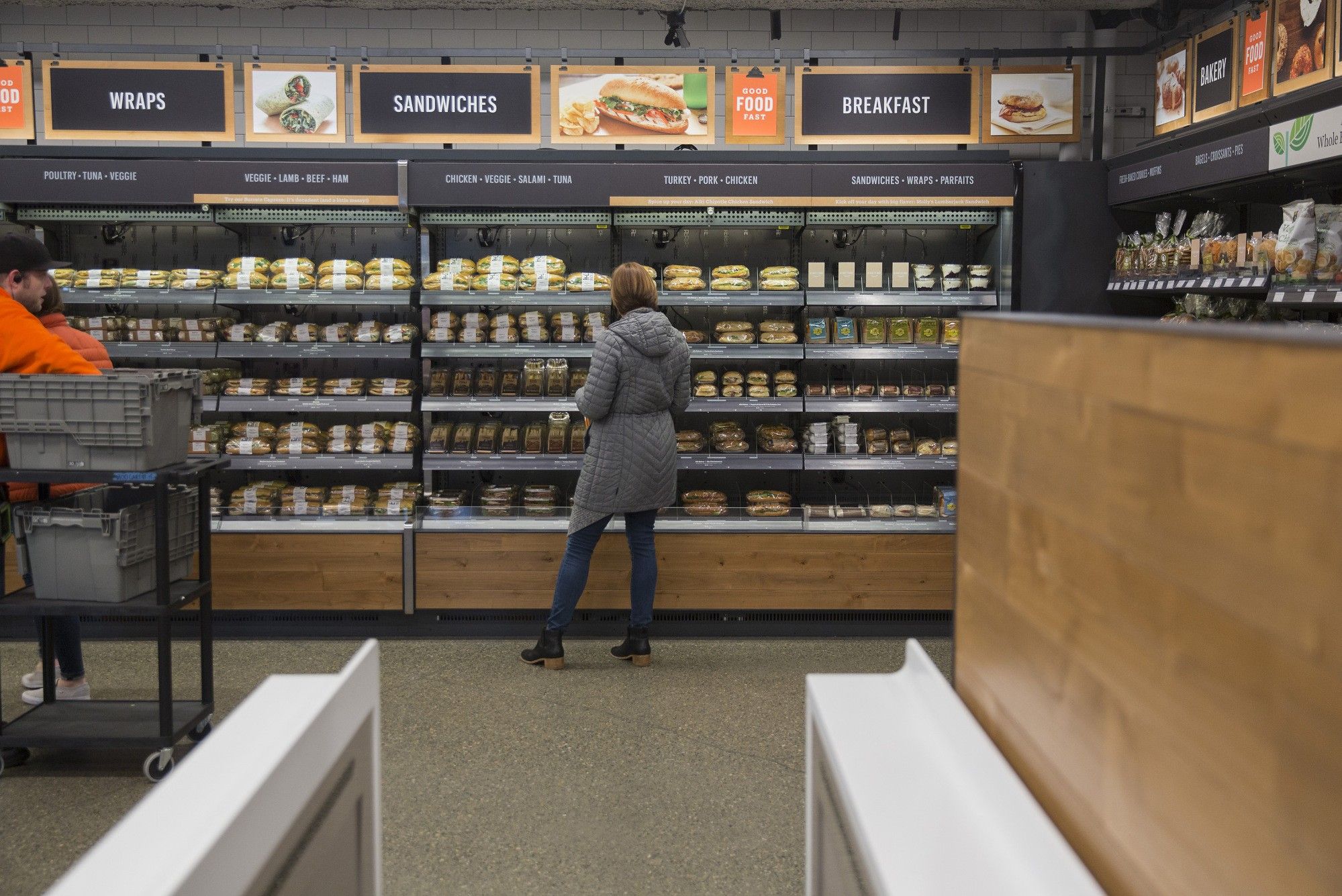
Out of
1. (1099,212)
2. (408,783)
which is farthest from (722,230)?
(408,783)

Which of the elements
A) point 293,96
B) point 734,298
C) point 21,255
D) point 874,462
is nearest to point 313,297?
point 293,96

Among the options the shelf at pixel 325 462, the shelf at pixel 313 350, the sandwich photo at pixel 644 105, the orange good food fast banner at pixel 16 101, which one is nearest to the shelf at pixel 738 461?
the shelf at pixel 325 462

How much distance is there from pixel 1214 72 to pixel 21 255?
502 cm

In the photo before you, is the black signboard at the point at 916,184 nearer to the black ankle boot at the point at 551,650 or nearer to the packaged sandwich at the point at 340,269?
the packaged sandwich at the point at 340,269

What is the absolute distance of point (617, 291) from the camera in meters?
4.55

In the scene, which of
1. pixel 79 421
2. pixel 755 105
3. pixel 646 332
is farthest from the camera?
pixel 755 105

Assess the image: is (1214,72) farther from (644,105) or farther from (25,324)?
(25,324)

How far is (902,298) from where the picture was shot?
524cm

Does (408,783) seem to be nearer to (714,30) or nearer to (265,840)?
(265,840)

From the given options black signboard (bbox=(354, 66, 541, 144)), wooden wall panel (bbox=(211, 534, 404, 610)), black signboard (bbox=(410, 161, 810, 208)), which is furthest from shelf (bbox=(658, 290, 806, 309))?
wooden wall panel (bbox=(211, 534, 404, 610))

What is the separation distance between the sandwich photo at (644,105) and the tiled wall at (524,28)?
1562mm

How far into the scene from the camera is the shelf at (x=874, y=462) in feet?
17.4

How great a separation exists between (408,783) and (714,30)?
512cm

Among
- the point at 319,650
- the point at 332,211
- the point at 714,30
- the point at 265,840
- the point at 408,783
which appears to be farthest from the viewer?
the point at 714,30
